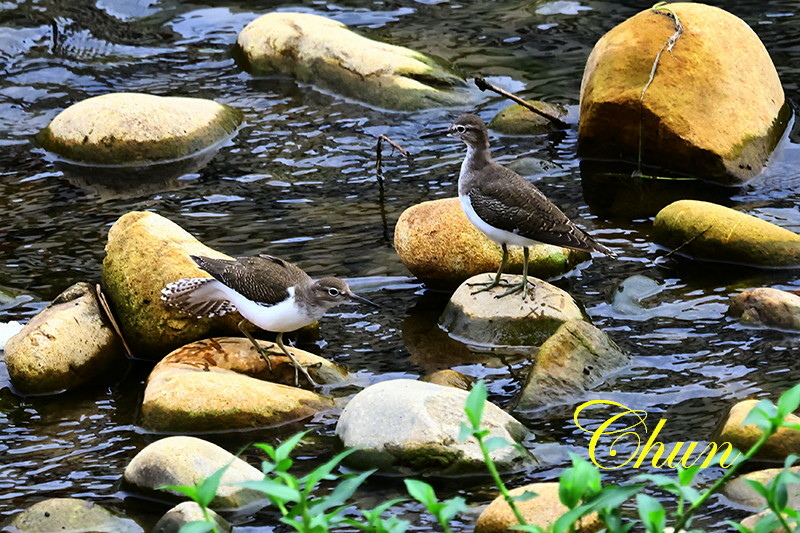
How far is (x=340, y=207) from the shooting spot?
10.5 metres

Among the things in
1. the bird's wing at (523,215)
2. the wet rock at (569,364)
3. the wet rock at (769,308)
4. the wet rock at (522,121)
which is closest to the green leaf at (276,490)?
the wet rock at (569,364)

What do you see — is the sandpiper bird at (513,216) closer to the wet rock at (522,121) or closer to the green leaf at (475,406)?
the wet rock at (522,121)

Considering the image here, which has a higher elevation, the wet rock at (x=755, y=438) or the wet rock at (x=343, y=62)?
the wet rock at (x=343, y=62)

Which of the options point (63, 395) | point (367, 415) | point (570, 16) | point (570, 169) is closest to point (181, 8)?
point (570, 16)

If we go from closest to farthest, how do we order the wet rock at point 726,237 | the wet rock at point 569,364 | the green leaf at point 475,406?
1. the green leaf at point 475,406
2. the wet rock at point 569,364
3. the wet rock at point 726,237

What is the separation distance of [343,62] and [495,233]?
6.02 meters

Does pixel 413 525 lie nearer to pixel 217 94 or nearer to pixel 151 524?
pixel 151 524

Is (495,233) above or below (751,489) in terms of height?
above

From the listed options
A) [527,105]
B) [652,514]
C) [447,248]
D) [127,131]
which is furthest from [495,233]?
[127,131]

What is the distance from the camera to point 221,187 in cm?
1115

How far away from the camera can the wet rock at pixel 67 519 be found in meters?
5.65

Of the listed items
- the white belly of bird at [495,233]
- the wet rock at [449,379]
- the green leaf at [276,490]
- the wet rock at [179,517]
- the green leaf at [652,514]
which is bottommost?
Answer: the wet rock at [449,379]

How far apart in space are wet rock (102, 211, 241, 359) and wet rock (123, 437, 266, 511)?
195 cm

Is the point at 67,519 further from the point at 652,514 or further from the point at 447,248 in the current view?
the point at 447,248
